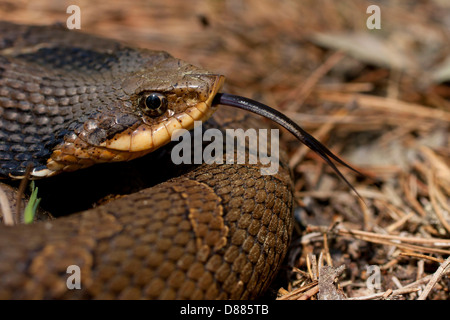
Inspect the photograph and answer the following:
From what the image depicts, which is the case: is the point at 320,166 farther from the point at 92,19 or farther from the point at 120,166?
the point at 92,19

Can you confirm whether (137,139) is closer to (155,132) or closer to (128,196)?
(155,132)

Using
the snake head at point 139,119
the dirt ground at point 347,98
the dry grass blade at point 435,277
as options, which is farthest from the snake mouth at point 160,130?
the dry grass blade at point 435,277

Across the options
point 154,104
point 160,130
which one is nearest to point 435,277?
point 160,130

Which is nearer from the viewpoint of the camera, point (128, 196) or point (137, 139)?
point (128, 196)

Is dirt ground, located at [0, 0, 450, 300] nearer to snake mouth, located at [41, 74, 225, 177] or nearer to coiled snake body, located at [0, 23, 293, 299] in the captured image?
coiled snake body, located at [0, 23, 293, 299]

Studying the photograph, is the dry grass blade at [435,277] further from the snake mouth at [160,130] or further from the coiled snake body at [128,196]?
the snake mouth at [160,130]

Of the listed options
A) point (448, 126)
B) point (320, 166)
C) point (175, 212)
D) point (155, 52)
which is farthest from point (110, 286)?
point (448, 126)
